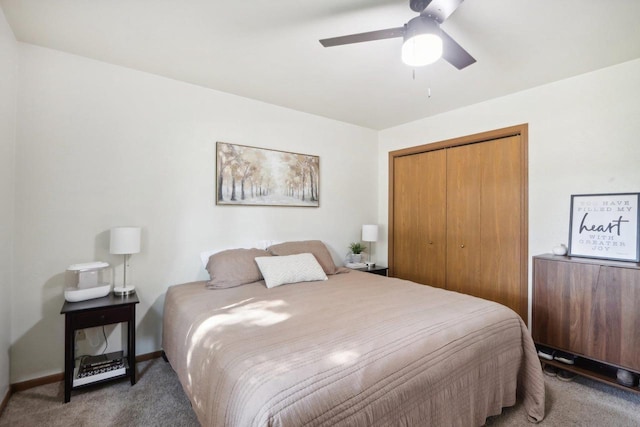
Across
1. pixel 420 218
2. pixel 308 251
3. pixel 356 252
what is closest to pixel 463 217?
pixel 420 218

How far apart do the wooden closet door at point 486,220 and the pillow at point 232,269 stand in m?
2.29

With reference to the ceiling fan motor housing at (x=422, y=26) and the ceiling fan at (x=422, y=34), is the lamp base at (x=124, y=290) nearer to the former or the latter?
the ceiling fan at (x=422, y=34)

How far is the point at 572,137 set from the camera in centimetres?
261

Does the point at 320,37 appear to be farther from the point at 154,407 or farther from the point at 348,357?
the point at 154,407

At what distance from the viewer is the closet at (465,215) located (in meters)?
2.96

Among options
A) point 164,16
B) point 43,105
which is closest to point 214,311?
point 164,16

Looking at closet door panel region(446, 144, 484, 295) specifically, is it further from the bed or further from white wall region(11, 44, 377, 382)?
white wall region(11, 44, 377, 382)

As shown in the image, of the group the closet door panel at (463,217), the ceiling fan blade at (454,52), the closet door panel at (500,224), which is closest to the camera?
the ceiling fan blade at (454,52)

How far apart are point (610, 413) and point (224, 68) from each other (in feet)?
12.2

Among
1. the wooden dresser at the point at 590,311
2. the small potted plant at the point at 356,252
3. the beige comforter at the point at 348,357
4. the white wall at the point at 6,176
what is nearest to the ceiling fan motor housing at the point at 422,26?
the beige comforter at the point at 348,357

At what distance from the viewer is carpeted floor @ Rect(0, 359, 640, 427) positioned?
1.81 metres

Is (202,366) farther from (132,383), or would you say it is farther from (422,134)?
(422,134)

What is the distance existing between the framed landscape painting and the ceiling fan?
170cm

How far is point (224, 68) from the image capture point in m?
2.48
